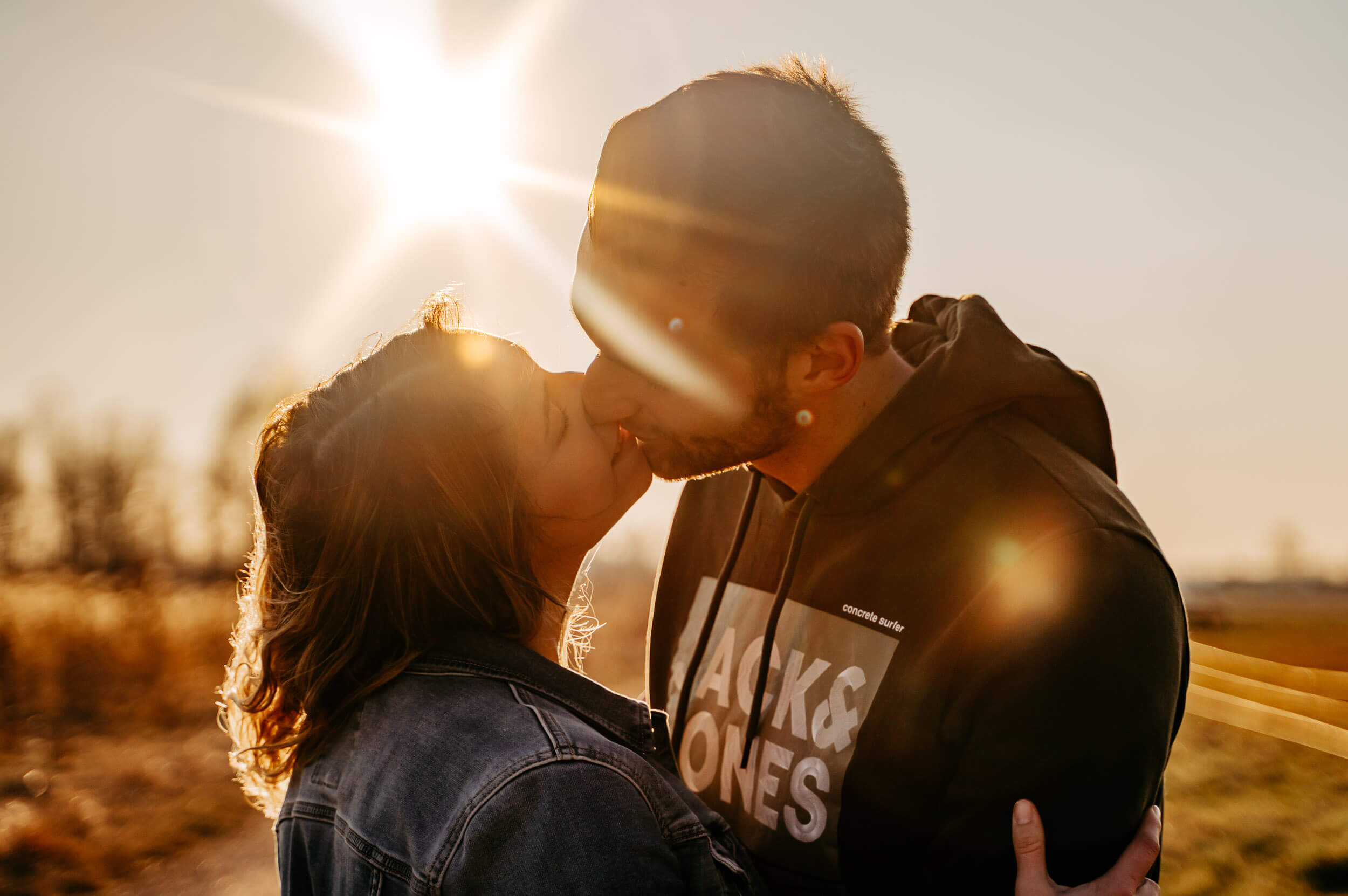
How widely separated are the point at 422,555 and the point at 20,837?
460 centimetres

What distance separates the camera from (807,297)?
212cm

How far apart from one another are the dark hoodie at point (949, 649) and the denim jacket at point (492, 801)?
34 centimetres

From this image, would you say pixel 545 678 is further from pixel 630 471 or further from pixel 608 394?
pixel 608 394

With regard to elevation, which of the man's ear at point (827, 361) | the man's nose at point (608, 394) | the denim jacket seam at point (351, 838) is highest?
the man's ear at point (827, 361)

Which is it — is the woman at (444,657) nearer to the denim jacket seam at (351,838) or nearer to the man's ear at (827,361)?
the denim jacket seam at (351,838)

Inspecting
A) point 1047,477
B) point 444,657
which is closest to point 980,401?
point 1047,477

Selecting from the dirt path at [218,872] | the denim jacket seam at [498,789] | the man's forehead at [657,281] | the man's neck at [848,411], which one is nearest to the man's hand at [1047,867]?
the denim jacket seam at [498,789]

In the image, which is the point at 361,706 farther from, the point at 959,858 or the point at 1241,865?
the point at 1241,865

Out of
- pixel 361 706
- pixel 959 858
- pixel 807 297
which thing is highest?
pixel 807 297

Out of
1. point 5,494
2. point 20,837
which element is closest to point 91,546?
point 5,494

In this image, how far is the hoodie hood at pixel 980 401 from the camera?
2059 mm

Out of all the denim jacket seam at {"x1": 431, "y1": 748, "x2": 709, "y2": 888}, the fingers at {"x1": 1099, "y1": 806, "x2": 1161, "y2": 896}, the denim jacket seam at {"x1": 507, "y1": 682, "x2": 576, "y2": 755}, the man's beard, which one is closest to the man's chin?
the man's beard

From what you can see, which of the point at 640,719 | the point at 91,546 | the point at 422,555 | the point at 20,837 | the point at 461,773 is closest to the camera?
the point at 461,773

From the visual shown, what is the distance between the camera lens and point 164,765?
5.77m
